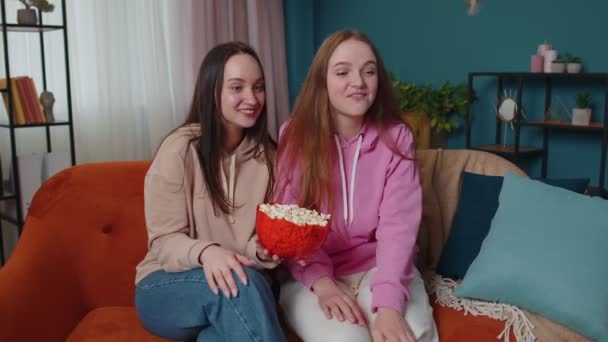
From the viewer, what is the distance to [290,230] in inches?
53.4

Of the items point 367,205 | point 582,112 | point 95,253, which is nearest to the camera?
point 367,205

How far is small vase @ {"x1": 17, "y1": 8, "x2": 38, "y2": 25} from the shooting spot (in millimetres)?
2992

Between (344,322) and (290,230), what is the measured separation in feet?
0.96

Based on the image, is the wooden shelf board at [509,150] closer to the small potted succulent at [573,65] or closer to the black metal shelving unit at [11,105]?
the small potted succulent at [573,65]

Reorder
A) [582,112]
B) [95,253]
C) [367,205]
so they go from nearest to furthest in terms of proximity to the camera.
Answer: [367,205] → [95,253] → [582,112]

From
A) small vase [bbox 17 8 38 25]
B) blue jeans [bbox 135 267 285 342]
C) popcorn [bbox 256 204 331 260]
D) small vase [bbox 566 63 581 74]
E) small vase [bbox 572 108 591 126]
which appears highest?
small vase [bbox 17 8 38 25]

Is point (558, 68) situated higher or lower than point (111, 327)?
higher

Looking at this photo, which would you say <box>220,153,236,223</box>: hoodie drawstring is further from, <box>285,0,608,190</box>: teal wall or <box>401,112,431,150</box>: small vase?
<box>285,0,608,190</box>: teal wall

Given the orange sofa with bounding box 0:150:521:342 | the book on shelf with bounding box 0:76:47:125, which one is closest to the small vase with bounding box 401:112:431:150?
the orange sofa with bounding box 0:150:521:342

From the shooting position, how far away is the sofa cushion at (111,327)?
1582mm

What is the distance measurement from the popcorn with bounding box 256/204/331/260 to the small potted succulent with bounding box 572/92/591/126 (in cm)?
254

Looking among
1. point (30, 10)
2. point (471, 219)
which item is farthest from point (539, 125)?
point (30, 10)

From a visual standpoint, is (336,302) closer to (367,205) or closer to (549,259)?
(367,205)

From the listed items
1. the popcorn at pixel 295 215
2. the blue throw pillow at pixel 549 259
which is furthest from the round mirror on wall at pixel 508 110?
the popcorn at pixel 295 215
